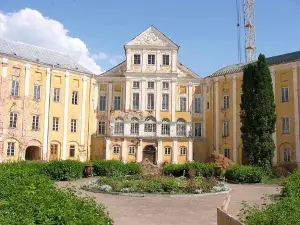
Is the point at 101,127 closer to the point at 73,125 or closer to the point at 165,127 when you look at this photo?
the point at 73,125

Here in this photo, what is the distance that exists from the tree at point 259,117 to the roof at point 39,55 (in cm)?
2128

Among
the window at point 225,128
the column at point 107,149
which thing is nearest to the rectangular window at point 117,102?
the column at point 107,149

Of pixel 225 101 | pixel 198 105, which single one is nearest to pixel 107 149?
pixel 198 105

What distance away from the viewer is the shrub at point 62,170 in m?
25.2

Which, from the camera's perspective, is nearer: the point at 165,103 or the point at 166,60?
the point at 165,103

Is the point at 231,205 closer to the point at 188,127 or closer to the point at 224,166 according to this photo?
the point at 224,166

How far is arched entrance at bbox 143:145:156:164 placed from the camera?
42.6m

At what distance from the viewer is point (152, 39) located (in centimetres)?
4447

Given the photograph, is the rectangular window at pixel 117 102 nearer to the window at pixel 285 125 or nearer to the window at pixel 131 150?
the window at pixel 131 150

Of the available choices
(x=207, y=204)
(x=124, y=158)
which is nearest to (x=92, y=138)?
(x=124, y=158)

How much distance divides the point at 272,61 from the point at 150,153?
57.6 feet

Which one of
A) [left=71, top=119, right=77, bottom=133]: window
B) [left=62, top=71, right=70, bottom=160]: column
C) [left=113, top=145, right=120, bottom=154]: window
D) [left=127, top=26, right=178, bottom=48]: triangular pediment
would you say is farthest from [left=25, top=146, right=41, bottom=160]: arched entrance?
[left=127, top=26, right=178, bottom=48]: triangular pediment

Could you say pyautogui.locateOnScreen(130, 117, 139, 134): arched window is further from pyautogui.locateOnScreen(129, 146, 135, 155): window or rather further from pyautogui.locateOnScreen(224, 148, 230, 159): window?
pyautogui.locateOnScreen(224, 148, 230, 159): window

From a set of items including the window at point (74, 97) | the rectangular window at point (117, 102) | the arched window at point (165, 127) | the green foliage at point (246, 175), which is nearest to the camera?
the green foliage at point (246, 175)
